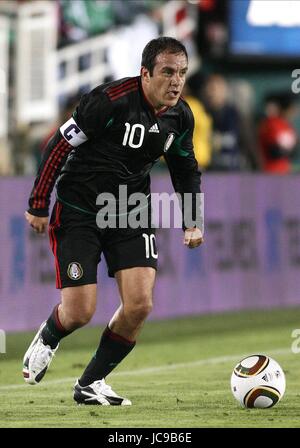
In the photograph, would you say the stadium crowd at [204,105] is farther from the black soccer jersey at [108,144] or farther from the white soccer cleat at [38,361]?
the white soccer cleat at [38,361]

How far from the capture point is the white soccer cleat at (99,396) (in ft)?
28.4

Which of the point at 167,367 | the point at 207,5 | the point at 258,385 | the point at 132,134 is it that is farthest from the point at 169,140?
the point at 207,5

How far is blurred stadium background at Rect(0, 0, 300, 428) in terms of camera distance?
43.3 feet

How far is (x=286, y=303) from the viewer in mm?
15469

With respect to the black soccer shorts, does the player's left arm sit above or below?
above

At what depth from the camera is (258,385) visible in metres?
8.49

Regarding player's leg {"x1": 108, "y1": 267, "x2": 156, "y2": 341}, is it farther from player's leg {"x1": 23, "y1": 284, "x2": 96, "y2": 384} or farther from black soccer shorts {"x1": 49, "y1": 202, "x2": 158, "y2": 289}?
player's leg {"x1": 23, "y1": 284, "x2": 96, "y2": 384}

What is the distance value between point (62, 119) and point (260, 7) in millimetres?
5608

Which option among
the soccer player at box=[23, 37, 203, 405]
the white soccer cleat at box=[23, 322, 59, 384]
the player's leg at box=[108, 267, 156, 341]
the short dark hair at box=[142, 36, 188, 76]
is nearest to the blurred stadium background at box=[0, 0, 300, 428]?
the white soccer cleat at box=[23, 322, 59, 384]

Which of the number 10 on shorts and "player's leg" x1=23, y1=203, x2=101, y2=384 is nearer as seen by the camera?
"player's leg" x1=23, y1=203, x2=101, y2=384

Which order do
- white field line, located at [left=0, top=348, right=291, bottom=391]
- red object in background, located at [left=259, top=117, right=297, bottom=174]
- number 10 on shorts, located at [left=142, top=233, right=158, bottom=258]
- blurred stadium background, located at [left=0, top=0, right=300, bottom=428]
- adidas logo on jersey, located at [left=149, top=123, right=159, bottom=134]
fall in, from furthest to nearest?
1. red object in background, located at [left=259, top=117, right=297, bottom=174]
2. blurred stadium background, located at [left=0, top=0, right=300, bottom=428]
3. white field line, located at [left=0, top=348, right=291, bottom=391]
4. number 10 on shorts, located at [left=142, top=233, right=158, bottom=258]
5. adidas logo on jersey, located at [left=149, top=123, right=159, bottom=134]

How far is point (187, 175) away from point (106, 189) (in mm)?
578

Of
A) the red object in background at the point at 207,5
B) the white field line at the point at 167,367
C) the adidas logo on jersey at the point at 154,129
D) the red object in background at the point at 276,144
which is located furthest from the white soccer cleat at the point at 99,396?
the red object in background at the point at 207,5
